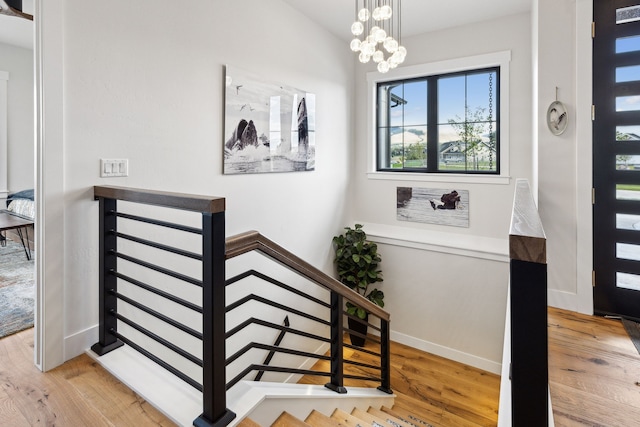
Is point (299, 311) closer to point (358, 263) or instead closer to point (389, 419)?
point (389, 419)

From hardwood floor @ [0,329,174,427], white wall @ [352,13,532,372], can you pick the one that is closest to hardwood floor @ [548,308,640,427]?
hardwood floor @ [0,329,174,427]

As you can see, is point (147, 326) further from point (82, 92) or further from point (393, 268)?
point (393, 268)

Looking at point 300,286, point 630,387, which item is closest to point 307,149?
point 300,286

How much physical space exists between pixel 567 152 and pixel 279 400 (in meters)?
2.27

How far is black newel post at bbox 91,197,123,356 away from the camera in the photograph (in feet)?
6.21

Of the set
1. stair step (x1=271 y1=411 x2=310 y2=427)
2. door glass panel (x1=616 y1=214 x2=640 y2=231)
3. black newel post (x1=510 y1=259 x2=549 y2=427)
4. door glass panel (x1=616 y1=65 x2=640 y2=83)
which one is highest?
door glass panel (x1=616 y1=65 x2=640 y2=83)

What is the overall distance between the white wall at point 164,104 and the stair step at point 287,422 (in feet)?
3.94

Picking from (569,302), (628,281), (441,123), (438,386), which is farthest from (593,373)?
(441,123)

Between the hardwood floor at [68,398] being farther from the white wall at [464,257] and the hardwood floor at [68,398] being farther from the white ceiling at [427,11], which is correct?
the white ceiling at [427,11]

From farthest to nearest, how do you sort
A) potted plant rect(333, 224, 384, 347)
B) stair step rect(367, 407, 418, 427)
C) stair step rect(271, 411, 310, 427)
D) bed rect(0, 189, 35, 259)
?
potted plant rect(333, 224, 384, 347) → bed rect(0, 189, 35, 259) → stair step rect(367, 407, 418, 427) → stair step rect(271, 411, 310, 427)

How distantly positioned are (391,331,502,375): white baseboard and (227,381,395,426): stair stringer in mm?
1958

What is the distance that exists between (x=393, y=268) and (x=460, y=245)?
0.87 meters

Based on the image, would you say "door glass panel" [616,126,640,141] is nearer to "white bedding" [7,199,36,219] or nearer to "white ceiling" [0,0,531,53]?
"white ceiling" [0,0,531,53]

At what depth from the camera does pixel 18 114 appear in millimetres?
4840
